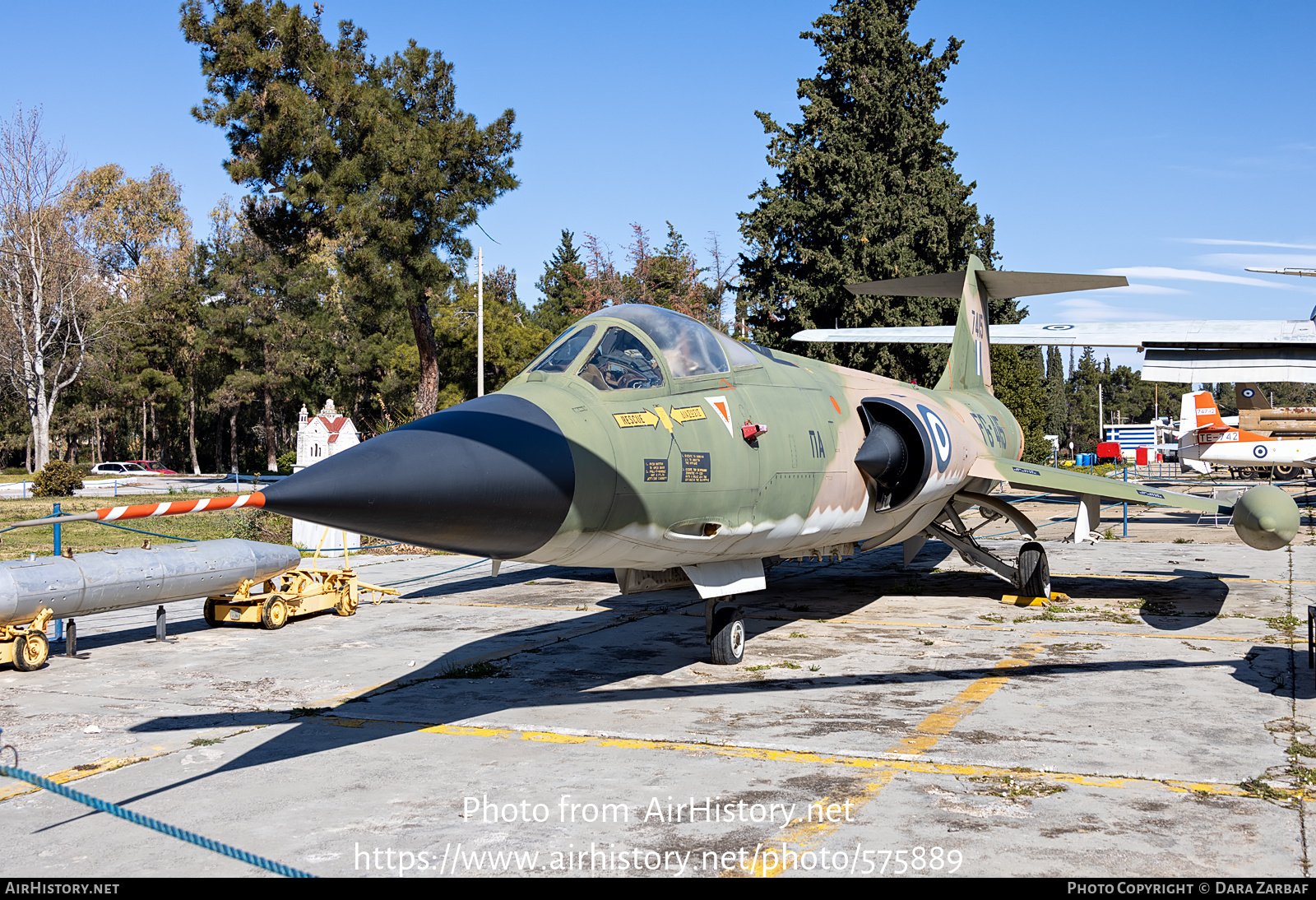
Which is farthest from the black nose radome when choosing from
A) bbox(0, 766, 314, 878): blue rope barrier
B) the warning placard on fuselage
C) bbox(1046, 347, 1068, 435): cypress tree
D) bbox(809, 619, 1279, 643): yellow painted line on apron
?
bbox(1046, 347, 1068, 435): cypress tree

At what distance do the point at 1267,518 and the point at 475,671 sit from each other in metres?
7.32

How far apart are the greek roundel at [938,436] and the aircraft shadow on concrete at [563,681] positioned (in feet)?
7.78

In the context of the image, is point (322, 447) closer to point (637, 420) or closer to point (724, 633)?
point (724, 633)

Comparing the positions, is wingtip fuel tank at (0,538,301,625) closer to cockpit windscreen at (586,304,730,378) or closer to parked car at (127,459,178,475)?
cockpit windscreen at (586,304,730,378)

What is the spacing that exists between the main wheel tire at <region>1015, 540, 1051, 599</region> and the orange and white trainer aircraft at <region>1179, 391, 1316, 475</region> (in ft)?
92.2

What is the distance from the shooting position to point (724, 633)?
364 inches

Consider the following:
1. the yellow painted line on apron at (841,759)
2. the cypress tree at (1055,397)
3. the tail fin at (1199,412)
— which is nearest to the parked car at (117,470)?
the tail fin at (1199,412)

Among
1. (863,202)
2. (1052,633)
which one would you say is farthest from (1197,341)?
(863,202)

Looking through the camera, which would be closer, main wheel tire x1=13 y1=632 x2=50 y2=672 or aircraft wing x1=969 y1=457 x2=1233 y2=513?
main wheel tire x1=13 y1=632 x2=50 y2=672

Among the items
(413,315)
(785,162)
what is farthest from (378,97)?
(785,162)

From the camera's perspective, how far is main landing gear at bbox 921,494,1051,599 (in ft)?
43.5

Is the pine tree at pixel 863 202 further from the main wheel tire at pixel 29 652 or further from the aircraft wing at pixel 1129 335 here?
the main wheel tire at pixel 29 652

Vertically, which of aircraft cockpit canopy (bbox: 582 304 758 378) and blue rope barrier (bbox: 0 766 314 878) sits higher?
aircraft cockpit canopy (bbox: 582 304 758 378)

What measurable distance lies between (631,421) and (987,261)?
42097mm
